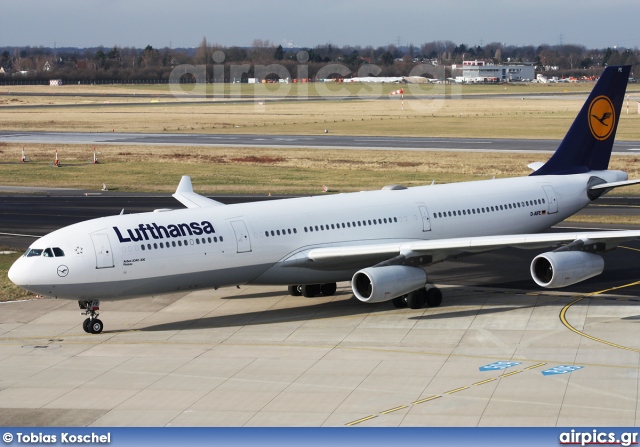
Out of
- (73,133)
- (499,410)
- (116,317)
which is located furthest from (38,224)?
(73,133)

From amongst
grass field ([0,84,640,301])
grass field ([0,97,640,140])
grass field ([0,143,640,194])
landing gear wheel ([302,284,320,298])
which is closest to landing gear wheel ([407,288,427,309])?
landing gear wheel ([302,284,320,298])

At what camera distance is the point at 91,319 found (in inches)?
1431

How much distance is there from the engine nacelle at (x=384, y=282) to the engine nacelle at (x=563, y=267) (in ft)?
14.8

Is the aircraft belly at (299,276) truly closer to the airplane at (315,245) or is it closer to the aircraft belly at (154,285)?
the airplane at (315,245)

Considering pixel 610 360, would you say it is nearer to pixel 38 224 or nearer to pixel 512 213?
pixel 512 213

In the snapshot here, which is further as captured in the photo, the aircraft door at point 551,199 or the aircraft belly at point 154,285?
the aircraft door at point 551,199

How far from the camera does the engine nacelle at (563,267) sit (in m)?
37.4

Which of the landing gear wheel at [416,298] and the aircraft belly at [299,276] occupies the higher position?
the aircraft belly at [299,276]

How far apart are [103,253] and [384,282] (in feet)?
33.2

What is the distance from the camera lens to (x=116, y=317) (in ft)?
128

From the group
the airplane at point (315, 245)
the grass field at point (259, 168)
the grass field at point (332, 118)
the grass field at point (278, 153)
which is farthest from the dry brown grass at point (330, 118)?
the airplane at point (315, 245)

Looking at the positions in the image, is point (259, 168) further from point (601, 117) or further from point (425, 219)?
point (425, 219)

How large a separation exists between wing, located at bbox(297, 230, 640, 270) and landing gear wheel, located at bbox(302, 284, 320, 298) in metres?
3.05

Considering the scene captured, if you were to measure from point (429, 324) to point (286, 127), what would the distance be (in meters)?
93.3
